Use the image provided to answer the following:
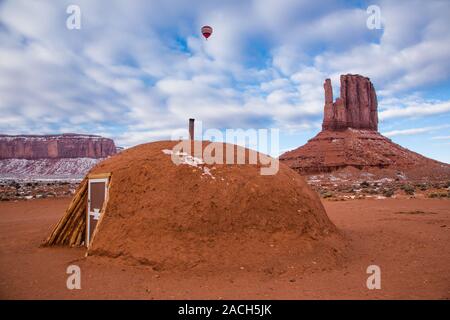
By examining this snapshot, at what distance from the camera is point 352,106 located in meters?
73.9

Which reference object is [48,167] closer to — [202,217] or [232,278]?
[202,217]

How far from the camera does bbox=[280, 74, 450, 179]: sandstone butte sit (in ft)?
187

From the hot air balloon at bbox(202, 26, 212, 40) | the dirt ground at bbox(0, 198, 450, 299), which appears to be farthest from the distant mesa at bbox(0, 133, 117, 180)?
the dirt ground at bbox(0, 198, 450, 299)

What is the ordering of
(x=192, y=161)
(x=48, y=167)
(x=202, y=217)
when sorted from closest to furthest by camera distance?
(x=202, y=217), (x=192, y=161), (x=48, y=167)

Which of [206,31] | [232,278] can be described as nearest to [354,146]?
[206,31]

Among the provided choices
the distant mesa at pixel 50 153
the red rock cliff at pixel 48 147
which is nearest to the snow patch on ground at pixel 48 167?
the distant mesa at pixel 50 153

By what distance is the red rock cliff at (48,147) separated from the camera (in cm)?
10406

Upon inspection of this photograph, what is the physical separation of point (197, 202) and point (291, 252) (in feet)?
6.99

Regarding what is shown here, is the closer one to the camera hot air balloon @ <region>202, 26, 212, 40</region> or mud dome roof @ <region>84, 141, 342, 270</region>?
mud dome roof @ <region>84, 141, 342, 270</region>

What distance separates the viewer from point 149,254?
607cm

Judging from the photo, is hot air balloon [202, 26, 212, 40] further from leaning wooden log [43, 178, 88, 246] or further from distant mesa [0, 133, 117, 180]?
distant mesa [0, 133, 117, 180]

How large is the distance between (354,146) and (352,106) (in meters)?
15.7

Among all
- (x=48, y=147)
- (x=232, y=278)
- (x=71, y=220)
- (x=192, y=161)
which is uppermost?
(x=48, y=147)
